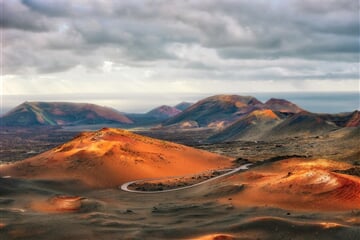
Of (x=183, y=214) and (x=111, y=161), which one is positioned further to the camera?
(x=111, y=161)

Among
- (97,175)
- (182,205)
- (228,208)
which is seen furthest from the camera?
(97,175)

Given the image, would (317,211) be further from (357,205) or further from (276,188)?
(276,188)

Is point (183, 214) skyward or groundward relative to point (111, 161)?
groundward

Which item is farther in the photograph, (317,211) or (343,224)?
(317,211)

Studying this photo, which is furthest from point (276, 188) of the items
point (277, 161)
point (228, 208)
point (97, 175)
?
point (97, 175)

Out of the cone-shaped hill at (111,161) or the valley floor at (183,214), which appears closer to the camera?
the valley floor at (183,214)

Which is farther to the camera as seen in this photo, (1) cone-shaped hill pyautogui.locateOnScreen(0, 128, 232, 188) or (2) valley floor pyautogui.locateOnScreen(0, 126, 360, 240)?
(1) cone-shaped hill pyautogui.locateOnScreen(0, 128, 232, 188)

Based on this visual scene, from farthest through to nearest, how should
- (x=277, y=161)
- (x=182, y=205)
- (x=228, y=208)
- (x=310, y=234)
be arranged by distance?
1. (x=277, y=161)
2. (x=182, y=205)
3. (x=228, y=208)
4. (x=310, y=234)
